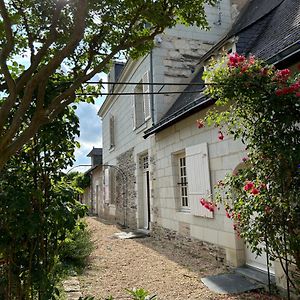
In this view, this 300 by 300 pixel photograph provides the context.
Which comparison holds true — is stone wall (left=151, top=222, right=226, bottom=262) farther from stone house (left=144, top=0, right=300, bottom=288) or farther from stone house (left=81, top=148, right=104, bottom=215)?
stone house (left=81, top=148, right=104, bottom=215)

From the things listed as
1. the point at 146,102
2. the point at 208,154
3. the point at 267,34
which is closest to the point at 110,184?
the point at 146,102

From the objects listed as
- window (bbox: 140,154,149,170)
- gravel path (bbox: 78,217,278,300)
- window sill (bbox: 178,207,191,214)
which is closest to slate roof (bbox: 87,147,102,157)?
window (bbox: 140,154,149,170)

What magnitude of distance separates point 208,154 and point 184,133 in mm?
1139

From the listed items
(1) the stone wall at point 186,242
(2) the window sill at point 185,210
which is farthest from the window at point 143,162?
(2) the window sill at point 185,210

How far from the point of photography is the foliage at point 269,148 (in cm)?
300

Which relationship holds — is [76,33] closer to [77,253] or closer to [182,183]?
[77,253]

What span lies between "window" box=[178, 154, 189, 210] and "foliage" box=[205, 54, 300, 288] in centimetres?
385

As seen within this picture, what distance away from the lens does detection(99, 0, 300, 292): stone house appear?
5270 mm

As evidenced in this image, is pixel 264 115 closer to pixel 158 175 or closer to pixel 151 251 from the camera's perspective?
pixel 151 251

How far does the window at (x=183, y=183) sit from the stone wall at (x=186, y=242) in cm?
71

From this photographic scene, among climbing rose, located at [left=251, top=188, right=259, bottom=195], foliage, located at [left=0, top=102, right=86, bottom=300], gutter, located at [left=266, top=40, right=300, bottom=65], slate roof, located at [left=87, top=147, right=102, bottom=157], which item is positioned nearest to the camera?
foliage, located at [left=0, top=102, right=86, bottom=300]

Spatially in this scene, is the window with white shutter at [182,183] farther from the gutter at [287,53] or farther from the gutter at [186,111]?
the gutter at [287,53]

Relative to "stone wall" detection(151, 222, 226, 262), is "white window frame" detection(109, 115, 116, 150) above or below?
above

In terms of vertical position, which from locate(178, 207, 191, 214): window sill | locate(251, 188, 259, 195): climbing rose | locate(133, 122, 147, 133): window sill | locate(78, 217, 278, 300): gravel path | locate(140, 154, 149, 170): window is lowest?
locate(78, 217, 278, 300): gravel path
